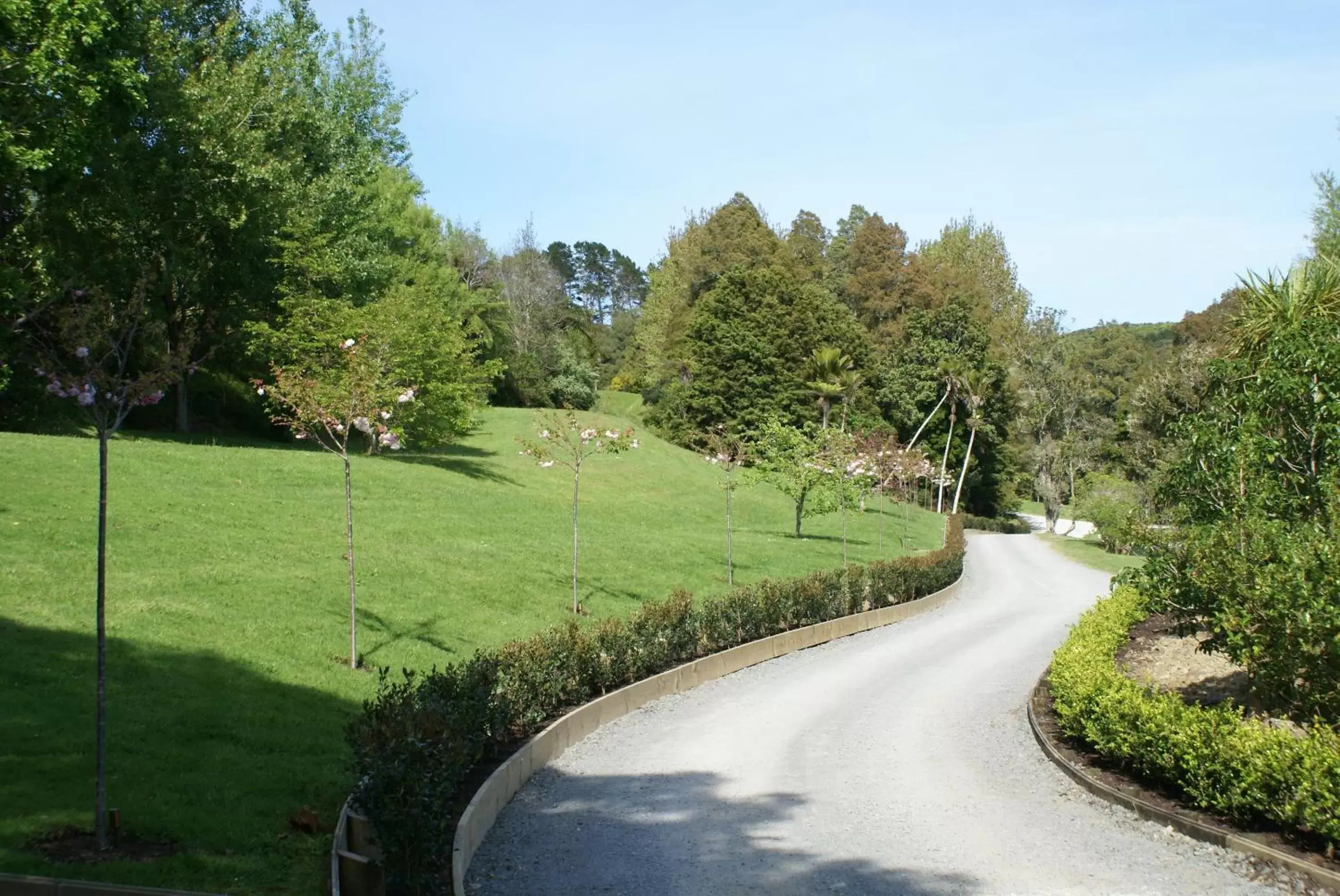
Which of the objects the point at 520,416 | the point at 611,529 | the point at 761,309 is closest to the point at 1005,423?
the point at 761,309

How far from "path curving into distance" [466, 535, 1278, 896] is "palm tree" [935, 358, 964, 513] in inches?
2186

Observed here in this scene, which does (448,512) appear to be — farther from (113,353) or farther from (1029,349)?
(1029,349)

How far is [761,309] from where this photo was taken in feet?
250

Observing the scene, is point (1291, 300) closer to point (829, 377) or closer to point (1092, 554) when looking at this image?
point (1092, 554)

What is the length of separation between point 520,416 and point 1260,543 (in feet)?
171

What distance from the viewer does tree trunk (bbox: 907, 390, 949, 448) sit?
242 feet

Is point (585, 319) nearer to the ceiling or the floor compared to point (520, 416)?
nearer to the ceiling

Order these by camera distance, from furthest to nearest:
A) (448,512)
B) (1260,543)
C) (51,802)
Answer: (448,512)
(1260,543)
(51,802)

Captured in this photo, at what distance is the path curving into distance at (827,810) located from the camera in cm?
890

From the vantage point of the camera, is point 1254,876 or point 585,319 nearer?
point 1254,876

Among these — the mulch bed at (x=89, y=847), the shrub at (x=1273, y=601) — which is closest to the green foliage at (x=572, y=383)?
the shrub at (x=1273, y=601)

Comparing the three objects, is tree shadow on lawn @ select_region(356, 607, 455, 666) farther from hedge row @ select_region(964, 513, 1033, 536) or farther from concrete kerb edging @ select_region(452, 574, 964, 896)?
hedge row @ select_region(964, 513, 1033, 536)

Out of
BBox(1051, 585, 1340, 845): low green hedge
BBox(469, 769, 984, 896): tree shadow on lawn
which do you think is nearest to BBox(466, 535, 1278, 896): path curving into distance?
BBox(469, 769, 984, 896): tree shadow on lawn

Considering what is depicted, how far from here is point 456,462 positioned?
4038cm
